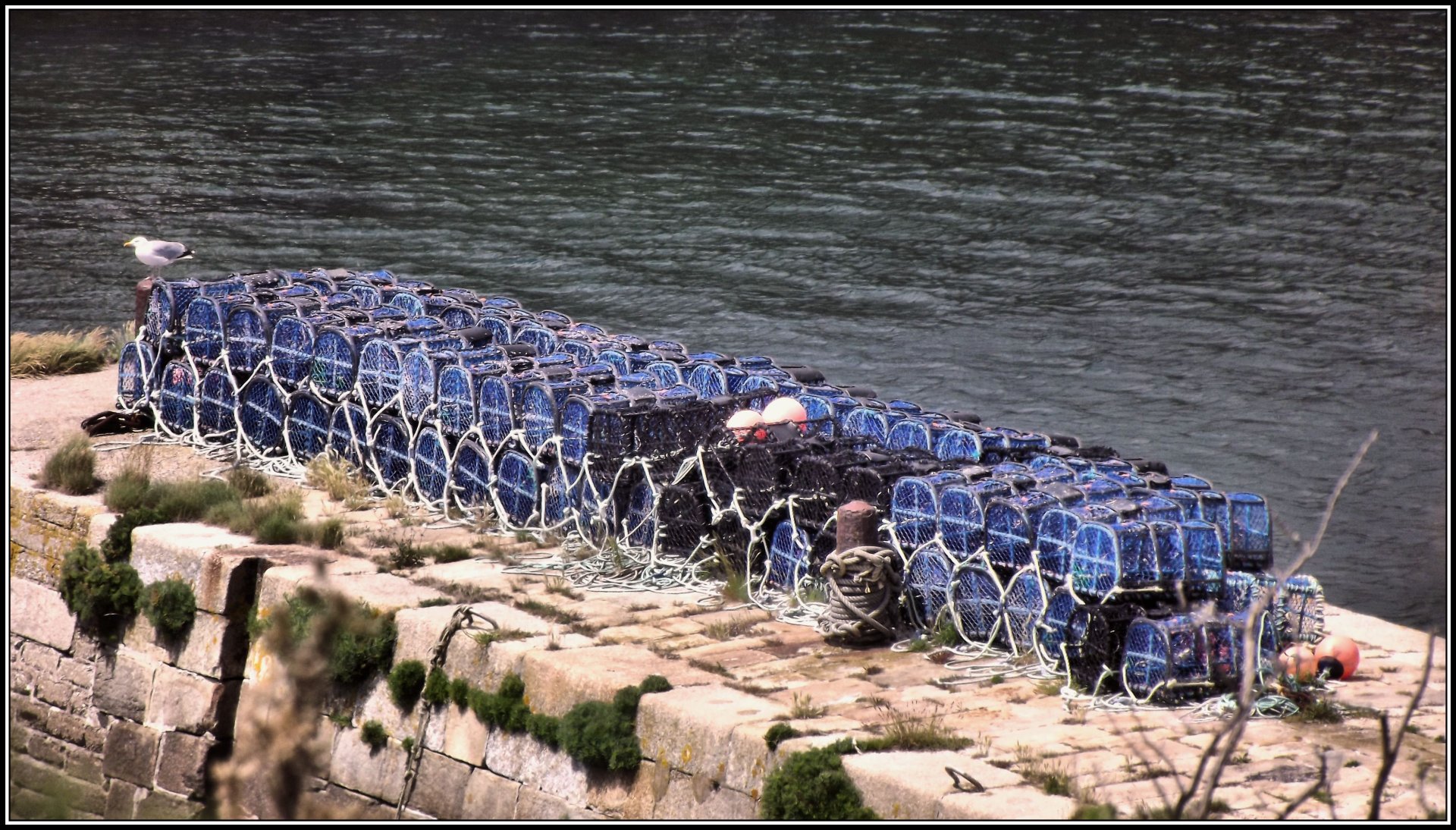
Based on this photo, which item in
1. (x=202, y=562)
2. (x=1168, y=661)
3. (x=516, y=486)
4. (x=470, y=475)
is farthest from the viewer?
(x=470, y=475)

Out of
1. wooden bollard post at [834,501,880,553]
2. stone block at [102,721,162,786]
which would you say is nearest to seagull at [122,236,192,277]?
stone block at [102,721,162,786]

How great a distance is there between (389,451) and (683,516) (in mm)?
2602

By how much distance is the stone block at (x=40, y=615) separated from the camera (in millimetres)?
12180

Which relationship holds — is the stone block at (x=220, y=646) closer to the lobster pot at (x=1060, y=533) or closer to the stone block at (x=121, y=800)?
the stone block at (x=121, y=800)

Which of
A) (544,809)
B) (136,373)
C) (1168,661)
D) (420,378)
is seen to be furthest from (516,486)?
(1168,661)

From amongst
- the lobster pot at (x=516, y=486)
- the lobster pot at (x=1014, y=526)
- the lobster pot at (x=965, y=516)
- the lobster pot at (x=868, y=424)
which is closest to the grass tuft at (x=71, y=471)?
the lobster pot at (x=516, y=486)

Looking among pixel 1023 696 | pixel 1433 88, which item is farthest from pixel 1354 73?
pixel 1023 696

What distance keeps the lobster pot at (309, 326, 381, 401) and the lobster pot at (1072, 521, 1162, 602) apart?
231 inches

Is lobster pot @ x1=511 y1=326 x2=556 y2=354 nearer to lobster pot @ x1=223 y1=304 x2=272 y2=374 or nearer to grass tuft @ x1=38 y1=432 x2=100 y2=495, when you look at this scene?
lobster pot @ x1=223 y1=304 x2=272 y2=374

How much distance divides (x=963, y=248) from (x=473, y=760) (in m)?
18.8

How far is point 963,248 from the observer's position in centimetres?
2703

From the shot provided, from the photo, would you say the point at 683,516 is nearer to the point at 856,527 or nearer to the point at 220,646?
the point at 856,527

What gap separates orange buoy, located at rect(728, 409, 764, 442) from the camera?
11.1 meters

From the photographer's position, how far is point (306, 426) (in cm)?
1311
